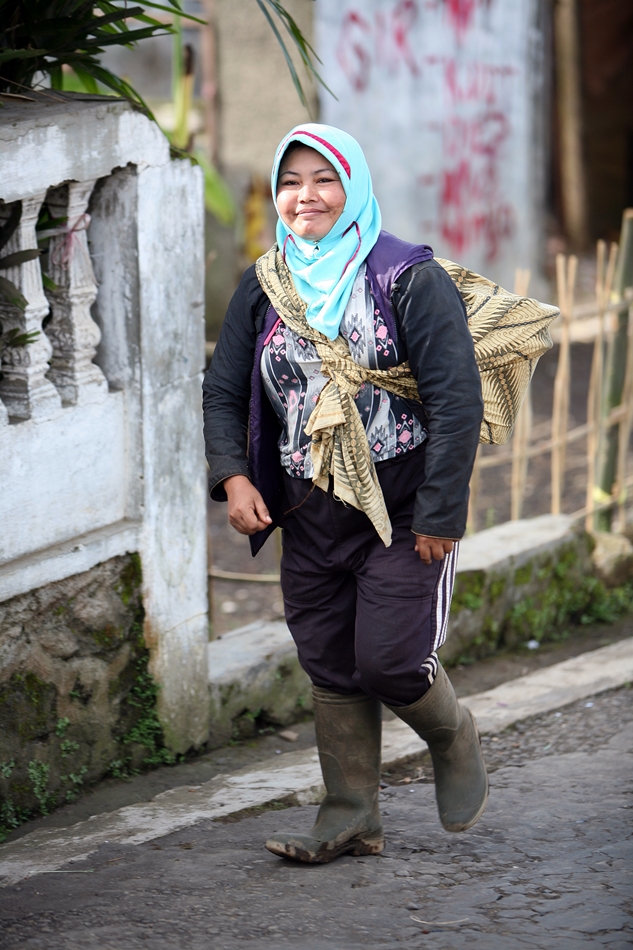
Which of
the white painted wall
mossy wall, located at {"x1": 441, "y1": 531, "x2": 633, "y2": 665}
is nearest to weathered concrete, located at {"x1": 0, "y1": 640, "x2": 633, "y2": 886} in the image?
mossy wall, located at {"x1": 441, "y1": 531, "x2": 633, "y2": 665}

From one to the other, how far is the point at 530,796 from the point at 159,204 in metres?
1.95

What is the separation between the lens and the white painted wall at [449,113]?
8.34 meters

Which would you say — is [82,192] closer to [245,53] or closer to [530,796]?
[530,796]

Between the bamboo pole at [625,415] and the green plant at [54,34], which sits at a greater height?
the green plant at [54,34]

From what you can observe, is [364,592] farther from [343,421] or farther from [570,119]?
[570,119]

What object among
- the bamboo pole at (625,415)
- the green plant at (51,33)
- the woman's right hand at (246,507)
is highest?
the green plant at (51,33)

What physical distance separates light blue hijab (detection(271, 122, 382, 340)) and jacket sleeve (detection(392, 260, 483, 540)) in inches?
5.1

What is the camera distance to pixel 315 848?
269 cm

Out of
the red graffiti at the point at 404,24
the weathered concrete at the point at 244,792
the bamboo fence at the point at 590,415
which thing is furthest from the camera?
the red graffiti at the point at 404,24

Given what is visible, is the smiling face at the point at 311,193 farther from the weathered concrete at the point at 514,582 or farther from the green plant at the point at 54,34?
the weathered concrete at the point at 514,582

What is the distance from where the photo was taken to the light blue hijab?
2.49 meters

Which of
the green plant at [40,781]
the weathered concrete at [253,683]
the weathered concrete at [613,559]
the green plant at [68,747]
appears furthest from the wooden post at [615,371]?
the green plant at [40,781]

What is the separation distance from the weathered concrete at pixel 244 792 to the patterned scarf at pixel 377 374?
99 cm

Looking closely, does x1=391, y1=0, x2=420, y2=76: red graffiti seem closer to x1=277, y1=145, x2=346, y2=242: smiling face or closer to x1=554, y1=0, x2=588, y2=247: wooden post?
x1=554, y1=0, x2=588, y2=247: wooden post
